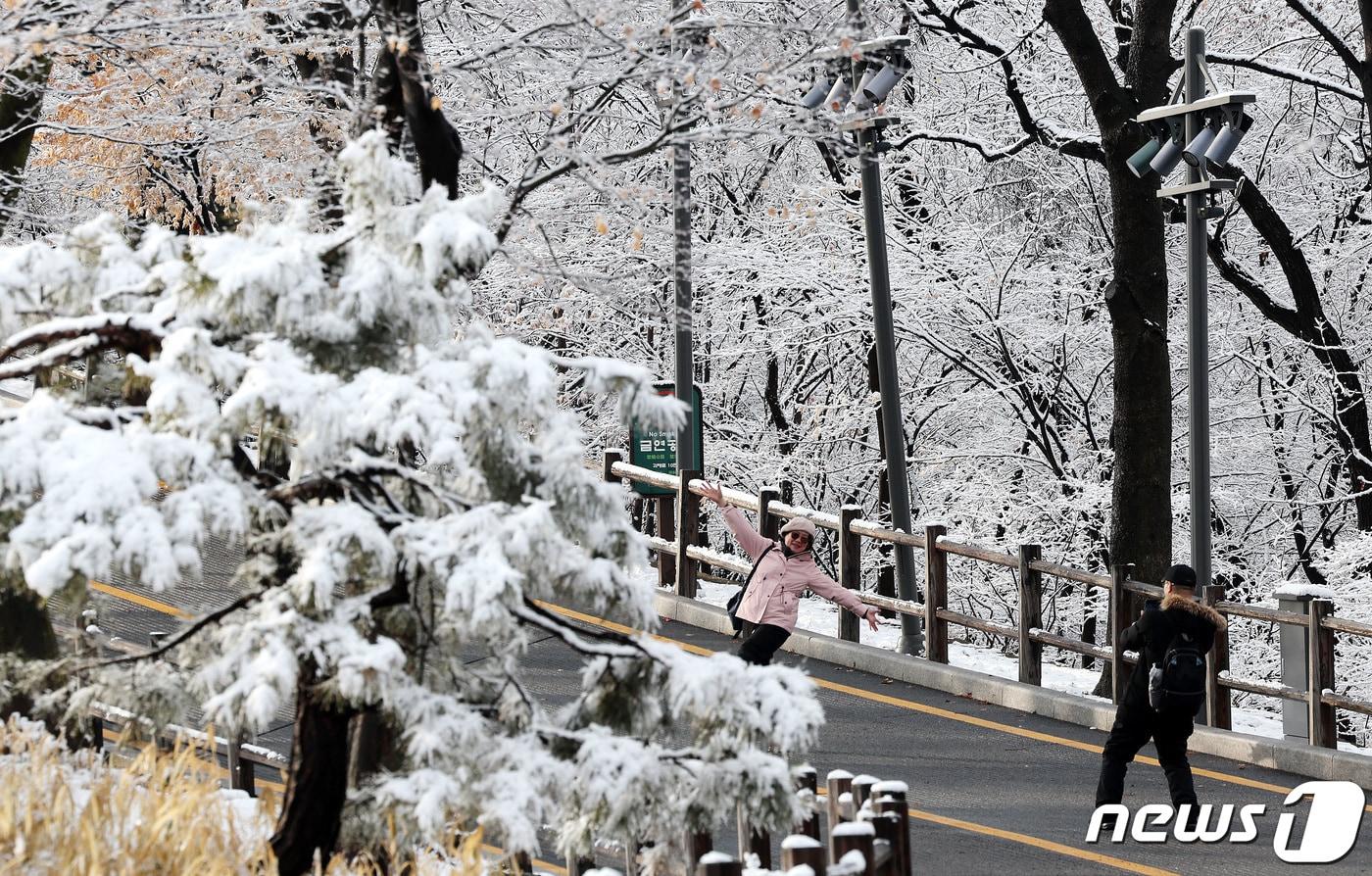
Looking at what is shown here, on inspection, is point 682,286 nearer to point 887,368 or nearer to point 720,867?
point 887,368

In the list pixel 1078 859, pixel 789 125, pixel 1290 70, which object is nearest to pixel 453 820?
pixel 1078 859

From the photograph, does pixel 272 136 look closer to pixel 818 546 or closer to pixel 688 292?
pixel 688 292

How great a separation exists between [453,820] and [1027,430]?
17.4 m

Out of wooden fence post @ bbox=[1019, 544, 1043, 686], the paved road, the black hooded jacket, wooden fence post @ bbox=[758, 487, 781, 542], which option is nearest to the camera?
the paved road

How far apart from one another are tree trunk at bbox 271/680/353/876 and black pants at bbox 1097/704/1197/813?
5.40m

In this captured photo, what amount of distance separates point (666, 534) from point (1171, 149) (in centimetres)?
706

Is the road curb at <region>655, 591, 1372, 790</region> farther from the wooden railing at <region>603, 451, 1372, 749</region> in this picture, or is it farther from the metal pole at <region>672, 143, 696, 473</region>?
the metal pole at <region>672, 143, 696, 473</region>

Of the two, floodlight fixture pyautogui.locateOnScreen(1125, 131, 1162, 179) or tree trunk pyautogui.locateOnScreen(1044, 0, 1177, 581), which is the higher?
floodlight fixture pyautogui.locateOnScreen(1125, 131, 1162, 179)

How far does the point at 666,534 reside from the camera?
18.0 metres

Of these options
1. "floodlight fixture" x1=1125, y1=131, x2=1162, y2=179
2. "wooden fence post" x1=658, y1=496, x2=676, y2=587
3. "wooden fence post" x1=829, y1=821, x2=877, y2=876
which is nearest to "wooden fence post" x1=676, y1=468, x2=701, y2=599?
"wooden fence post" x1=658, y1=496, x2=676, y2=587

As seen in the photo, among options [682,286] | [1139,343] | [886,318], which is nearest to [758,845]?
[1139,343]

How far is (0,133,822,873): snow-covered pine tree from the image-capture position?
505 cm

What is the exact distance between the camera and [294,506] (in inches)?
214

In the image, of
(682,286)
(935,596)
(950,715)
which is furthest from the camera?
(682,286)
